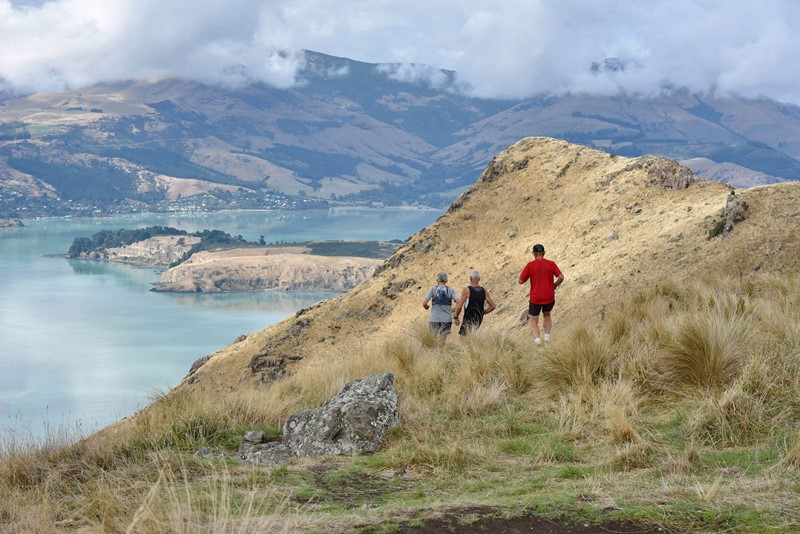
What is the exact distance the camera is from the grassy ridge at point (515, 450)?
5195mm

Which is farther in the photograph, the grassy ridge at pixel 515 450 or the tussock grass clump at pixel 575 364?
the tussock grass clump at pixel 575 364

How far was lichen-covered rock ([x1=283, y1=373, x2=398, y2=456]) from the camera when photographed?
8.02 metres

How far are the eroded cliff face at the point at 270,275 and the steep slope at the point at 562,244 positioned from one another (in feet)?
364

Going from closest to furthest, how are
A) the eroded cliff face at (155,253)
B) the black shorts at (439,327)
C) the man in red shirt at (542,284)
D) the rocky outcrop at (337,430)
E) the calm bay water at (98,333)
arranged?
the rocky outcrop at (337,430)
the man in red shirt at (542,284)
the black shorts at (439,327)
the calm bay water at (98,333)
the eroded cliff face at (155,253)

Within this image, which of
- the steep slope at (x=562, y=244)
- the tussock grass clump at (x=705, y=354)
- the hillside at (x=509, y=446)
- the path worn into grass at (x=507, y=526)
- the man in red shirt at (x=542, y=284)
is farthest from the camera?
the steep slope at (x=562, y=244)

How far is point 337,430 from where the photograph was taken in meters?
8.19

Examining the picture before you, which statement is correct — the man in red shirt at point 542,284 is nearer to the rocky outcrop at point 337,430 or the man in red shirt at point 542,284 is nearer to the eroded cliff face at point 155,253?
the rocky outcrop at point 337,430

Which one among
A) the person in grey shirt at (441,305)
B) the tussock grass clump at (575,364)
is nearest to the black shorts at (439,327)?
the person in grey shirt at (441,305)

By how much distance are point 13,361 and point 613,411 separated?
301 ft

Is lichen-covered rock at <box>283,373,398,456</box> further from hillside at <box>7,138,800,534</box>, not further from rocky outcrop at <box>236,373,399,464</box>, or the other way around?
hillside at <box>7,138,800,534</box>

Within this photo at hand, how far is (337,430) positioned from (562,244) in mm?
22966

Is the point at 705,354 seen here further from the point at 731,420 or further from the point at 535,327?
the point at 535,327

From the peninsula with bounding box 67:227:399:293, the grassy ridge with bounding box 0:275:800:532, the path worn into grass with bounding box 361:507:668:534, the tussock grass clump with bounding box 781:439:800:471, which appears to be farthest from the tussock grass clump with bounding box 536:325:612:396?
the peninsula with bounding box 67:227:399:293

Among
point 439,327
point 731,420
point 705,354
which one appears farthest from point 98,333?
point 731,420
